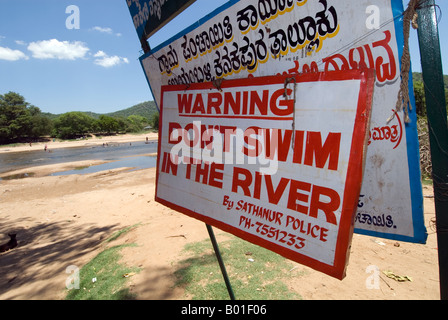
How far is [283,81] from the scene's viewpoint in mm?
1403

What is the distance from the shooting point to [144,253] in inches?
185

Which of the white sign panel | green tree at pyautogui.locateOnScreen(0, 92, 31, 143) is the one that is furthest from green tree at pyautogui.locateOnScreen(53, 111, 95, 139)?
the white sign panel

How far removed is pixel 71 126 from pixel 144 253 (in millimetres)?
91363

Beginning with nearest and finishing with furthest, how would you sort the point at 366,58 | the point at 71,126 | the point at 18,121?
the point at 366,58
the point at 18,121
the point at 71,126

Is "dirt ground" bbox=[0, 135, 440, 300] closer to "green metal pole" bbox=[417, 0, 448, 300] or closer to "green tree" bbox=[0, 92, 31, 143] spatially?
"green metal pole" bbox=[417, 0, 448, 300]

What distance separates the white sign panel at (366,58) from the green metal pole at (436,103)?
9cm

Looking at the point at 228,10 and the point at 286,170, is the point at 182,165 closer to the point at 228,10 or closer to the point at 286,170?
the point at 286,170

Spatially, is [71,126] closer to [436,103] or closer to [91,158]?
[91,158]

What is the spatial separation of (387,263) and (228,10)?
4.28 meters

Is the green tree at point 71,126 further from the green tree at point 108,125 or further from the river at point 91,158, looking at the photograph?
the river at point 91,158

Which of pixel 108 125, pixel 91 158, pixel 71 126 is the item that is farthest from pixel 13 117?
pixel 91 158

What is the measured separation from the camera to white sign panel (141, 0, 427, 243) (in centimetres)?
124

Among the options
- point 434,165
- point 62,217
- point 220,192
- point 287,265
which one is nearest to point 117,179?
point 62,217

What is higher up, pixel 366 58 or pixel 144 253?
pixel 366 58
